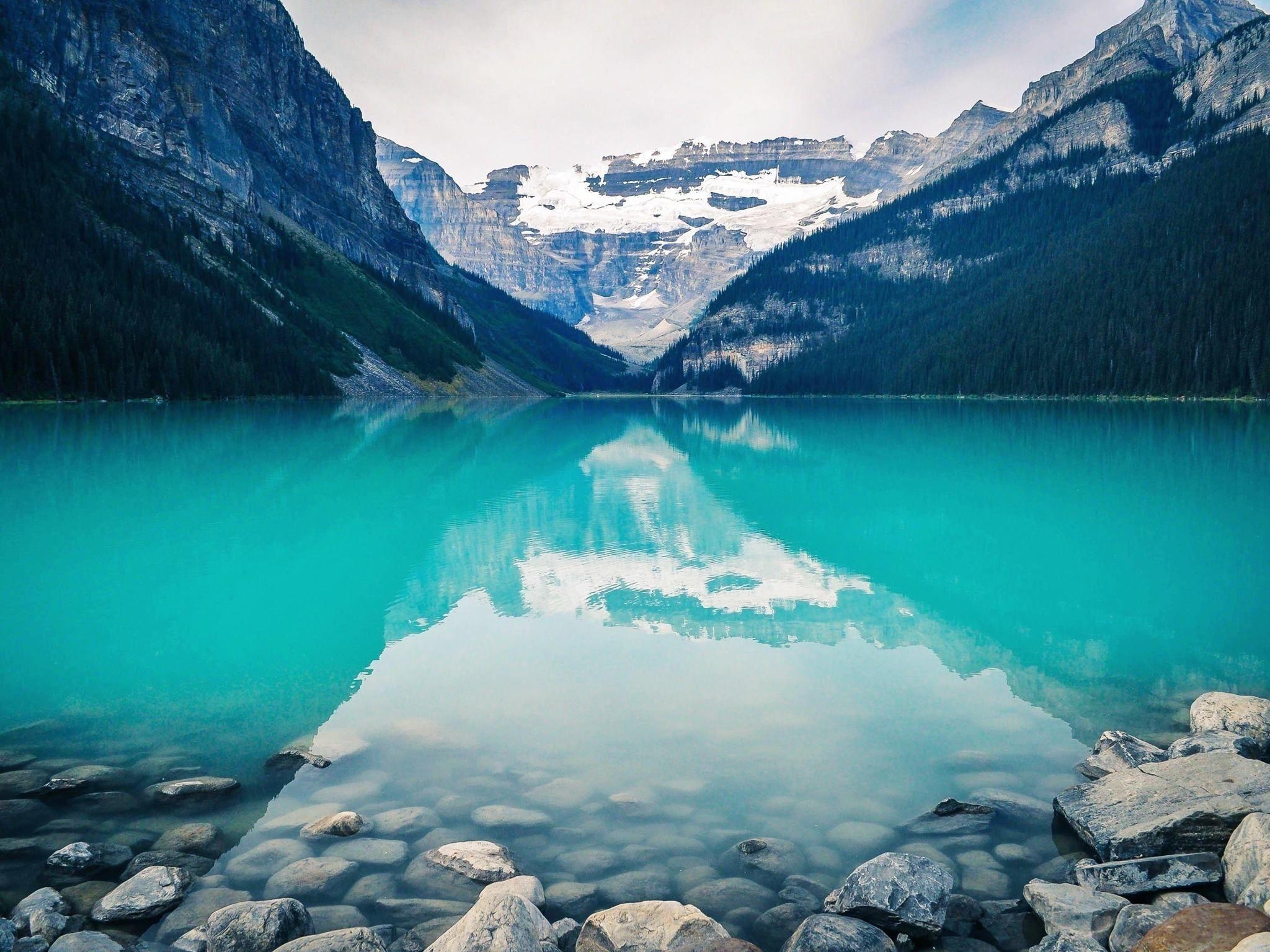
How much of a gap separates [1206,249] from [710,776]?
176 meters

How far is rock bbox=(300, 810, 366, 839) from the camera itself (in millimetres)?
9164

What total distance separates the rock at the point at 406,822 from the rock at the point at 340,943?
Result: 2.34m

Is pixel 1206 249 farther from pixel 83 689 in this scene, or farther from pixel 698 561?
pixel 83 689

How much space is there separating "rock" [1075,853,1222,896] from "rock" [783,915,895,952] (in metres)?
2.45

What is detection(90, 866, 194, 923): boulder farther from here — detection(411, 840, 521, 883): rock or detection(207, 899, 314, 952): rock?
detection(411, 840, 521, 883): rock

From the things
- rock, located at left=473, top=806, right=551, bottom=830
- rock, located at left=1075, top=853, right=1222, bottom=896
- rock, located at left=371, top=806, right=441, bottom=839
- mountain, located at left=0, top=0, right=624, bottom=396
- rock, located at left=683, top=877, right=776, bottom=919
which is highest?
mountain, located at left=0, top=0, right=624, bottom=396

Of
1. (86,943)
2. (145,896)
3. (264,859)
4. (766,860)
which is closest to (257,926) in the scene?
(86,943)

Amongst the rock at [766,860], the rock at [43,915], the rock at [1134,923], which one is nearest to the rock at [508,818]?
the rock at [766,860]

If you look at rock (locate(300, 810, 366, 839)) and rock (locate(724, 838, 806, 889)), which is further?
rock (locate(300, 810, 366, 839))

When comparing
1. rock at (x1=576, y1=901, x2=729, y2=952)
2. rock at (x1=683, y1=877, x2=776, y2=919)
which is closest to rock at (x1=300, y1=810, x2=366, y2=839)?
rock at (x1=576, y1=901, x2=729, y2=952)

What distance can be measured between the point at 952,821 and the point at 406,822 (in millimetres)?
6694

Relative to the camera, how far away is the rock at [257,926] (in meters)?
6.93

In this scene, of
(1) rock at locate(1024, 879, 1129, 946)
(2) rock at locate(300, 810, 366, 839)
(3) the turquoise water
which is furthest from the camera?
(3) the turquoise water

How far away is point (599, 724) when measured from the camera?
12594 mm
